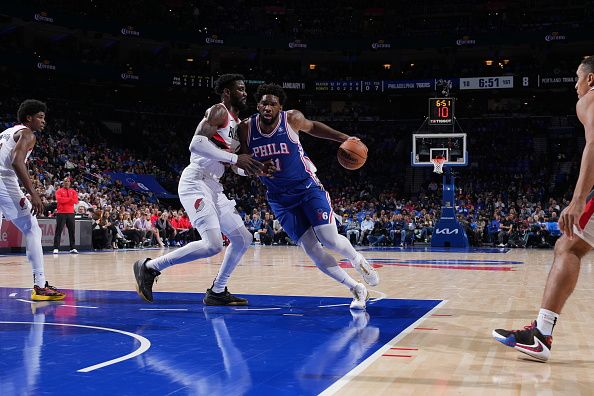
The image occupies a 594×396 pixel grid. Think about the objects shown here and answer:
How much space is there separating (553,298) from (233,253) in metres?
2.94

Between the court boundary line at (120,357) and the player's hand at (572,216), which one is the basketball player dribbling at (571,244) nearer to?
the player's hand at (572,216)

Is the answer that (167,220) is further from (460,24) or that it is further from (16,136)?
(460,24)

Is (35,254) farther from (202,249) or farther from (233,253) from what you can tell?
(233,253)

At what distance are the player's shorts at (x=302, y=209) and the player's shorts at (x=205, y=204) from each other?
0.40 metres

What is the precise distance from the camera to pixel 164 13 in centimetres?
3438

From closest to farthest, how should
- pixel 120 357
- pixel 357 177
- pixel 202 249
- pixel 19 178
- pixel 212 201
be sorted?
pixel 120 357
pixel 202 249
pixel 212 201
pixel 19 178
pixel 357 177

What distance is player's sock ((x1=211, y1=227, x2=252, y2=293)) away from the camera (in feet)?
19.4

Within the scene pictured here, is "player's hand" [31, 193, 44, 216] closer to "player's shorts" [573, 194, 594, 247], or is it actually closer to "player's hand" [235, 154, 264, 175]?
"player's hand" [235, 154, 264, 175]

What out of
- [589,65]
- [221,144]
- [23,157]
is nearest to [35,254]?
[23,157]

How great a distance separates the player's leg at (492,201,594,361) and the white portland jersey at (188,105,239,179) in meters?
2.87

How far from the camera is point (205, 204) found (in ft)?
18.9

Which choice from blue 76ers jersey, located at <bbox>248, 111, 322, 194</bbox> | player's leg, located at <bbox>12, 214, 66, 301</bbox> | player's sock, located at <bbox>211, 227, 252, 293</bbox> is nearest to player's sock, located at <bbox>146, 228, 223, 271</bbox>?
player's sock, located at <bbox>211, 227, 252, 293</bbox>

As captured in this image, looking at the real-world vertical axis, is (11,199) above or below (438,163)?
below

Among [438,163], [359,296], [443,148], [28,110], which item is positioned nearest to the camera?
[359,296]
